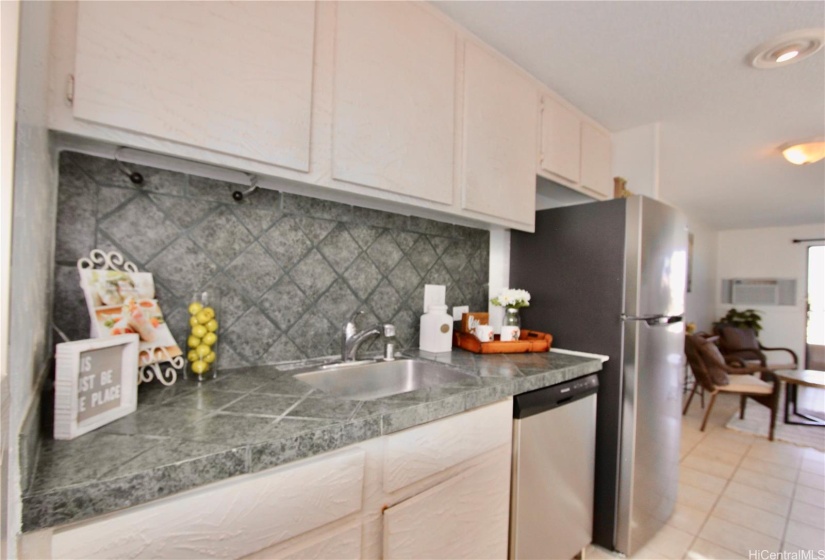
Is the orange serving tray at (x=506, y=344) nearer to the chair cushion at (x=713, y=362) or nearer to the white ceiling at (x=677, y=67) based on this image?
the white ceiling at (x=677, y=67)

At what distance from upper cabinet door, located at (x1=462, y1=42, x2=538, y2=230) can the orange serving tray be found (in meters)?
0.57

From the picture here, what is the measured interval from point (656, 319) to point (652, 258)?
295 mm

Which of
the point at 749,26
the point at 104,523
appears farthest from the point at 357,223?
the point at 749,26

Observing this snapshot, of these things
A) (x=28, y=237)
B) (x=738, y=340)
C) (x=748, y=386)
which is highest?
(x=28, y=237)

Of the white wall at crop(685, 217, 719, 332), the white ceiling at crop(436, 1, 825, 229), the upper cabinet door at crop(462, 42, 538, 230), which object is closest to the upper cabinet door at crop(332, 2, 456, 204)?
the upper cabinet door at crop(462, 42, 538, 230)

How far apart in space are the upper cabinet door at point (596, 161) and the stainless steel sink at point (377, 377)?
1458mm

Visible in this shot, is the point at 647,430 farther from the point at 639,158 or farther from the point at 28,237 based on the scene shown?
the point at 28,237

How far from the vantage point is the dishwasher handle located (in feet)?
4.06

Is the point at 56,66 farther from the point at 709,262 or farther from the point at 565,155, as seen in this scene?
the point at 709,262

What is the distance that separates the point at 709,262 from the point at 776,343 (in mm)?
1553

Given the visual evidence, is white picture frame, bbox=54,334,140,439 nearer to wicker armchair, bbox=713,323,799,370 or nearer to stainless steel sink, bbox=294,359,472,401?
stainless steel sink, bbox=294,359,472,401

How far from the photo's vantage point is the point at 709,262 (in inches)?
216

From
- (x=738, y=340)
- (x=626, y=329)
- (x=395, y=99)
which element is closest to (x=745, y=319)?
(x=738, y=340)
